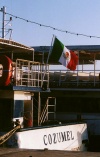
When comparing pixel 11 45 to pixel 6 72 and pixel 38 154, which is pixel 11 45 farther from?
pixel 38 154

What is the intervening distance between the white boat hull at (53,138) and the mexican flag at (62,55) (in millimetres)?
3587

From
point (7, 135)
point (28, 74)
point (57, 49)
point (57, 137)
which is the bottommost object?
point (57, 137)

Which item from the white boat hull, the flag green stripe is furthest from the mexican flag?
the white boat hull

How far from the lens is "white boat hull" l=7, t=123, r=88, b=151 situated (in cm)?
1410

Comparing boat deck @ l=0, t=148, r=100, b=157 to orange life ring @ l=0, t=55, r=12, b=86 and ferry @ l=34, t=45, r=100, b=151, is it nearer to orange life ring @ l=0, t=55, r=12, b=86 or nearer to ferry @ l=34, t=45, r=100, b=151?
orange life ring @ l=0, t=55, r=12, b=86

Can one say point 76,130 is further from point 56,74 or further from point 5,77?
point 56,74

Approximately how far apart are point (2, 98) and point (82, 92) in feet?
23.2

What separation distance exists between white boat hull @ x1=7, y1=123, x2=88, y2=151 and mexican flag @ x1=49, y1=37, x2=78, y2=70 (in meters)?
3.59

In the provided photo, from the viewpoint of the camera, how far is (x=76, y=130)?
1772 cm

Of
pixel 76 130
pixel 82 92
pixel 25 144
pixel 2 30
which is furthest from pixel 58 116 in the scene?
pixel 25 144

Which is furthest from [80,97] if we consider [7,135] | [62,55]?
[7,135]

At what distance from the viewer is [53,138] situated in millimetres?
15844

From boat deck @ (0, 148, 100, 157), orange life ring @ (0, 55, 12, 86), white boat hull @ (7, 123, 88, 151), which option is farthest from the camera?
orange life ring @ (0, 55, 12, 86)

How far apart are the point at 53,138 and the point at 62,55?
485 cm
